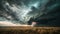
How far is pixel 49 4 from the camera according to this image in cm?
360

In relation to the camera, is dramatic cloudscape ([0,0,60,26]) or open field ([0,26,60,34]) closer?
dramatic cloudscape ([0,0,60,26])

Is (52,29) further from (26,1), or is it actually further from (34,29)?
(26,1)

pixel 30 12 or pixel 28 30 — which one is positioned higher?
pixel 30 12

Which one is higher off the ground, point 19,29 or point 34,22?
point 34,22

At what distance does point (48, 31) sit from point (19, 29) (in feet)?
4.27

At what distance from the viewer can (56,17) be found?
3.67m

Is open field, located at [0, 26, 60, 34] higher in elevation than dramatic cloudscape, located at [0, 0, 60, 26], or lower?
lower

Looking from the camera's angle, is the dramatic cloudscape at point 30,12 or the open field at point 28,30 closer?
the dramatic cloudscape at point 30,12

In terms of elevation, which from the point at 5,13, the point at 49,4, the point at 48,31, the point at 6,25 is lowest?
the point at 48,31

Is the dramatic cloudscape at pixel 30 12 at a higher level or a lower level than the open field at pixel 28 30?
higher

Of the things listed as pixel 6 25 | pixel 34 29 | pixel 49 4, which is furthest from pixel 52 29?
pixel 6 25

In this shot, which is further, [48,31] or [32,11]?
[48,31]

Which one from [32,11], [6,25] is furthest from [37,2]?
[6,25]

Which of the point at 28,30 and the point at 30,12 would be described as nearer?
the point at 30,12
